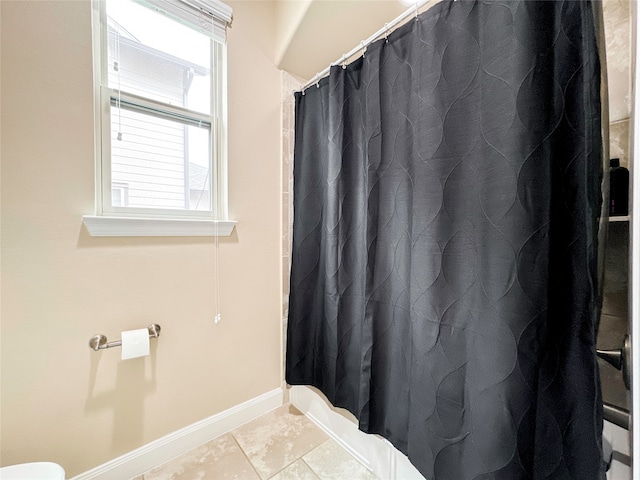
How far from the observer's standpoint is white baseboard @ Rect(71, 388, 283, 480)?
3.62 ft

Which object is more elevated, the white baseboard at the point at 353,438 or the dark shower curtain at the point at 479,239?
the dark shower curtain at the point at 479,239

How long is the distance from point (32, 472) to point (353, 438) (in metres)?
1.21

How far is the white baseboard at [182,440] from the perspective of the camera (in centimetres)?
110

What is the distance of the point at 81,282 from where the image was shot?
3.41 feet

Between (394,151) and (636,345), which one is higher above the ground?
(394,151)

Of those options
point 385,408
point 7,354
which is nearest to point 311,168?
point 385,408

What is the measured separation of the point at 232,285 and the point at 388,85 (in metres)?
1.25

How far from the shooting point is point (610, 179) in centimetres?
74

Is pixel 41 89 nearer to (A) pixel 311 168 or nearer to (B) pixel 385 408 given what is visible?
(A) pixel 311 168

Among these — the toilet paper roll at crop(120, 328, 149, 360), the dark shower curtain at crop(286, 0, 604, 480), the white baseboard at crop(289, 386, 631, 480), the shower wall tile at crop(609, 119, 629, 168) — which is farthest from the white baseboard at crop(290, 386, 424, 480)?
the shower wall tile at crop(609, 119, 629, 168)

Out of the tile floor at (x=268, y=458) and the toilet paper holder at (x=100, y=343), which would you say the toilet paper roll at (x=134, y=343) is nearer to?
the toilet paper holder at (x=100, y=343)

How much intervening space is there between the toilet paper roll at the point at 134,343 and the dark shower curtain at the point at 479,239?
0.91 metres

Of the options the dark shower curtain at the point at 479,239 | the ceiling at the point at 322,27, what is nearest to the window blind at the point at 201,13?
the ceiling at the point at 322,27

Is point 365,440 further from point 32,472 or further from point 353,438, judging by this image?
point 32,472
